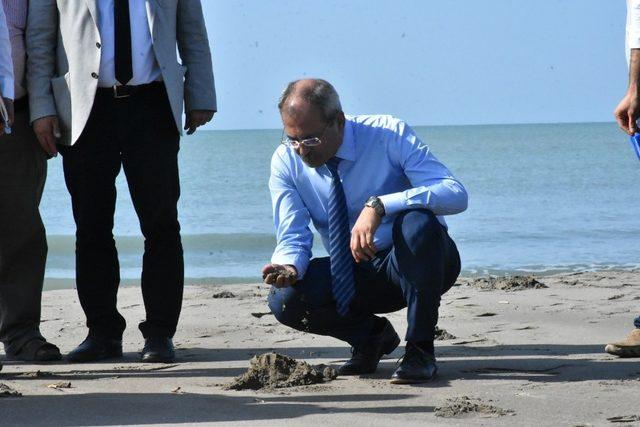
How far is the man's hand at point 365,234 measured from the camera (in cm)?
395

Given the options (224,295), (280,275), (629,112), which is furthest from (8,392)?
(224,295)

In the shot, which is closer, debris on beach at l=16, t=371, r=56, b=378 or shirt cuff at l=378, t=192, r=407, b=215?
shirt cuff at l=378, t=192, r=407, b=215

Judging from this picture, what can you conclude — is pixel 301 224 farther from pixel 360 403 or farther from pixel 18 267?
pixel 18 267

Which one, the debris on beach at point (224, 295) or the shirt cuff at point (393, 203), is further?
the debris on beach at point (224, 295)

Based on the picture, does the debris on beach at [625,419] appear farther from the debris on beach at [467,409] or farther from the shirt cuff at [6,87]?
the shirt cuff at [6,87]

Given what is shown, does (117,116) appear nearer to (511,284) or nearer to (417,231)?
(417,231)

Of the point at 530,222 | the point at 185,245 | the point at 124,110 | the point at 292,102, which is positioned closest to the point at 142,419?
the point at 292,102

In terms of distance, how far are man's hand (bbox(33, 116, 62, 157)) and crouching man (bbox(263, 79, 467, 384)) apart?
1056mm

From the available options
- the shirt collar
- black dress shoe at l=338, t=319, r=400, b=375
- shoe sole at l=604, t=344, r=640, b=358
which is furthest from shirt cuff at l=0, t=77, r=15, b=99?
shoe sole at l=604, t=344, r=640, b=358

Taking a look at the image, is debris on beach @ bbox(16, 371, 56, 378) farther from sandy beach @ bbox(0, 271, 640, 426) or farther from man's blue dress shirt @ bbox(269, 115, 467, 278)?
man's blue dress shirt @ bbox(269, 115, 467, 278)

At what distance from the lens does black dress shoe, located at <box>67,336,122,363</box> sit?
15.7 feet

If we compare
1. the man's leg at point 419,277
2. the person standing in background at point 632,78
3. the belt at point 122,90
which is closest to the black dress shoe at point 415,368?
the man's leg at point 419,277

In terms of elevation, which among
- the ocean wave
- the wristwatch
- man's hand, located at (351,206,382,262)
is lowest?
the ocean wave

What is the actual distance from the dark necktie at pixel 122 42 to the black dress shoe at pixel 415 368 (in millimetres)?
1624
